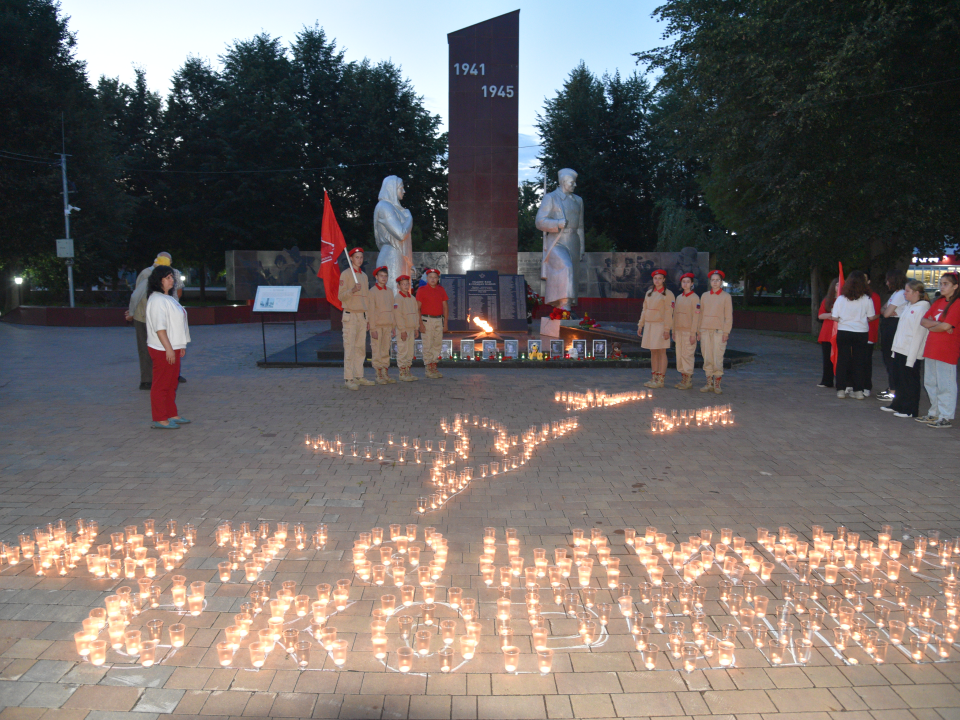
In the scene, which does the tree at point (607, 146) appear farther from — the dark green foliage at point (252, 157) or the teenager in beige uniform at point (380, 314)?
the teenager in beige uniform at point (380, 314)

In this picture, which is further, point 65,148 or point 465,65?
point 65,148

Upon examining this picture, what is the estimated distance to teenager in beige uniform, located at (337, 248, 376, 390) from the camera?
399 inches

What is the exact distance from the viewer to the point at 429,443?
7.23 metres

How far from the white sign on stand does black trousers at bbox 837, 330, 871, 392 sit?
28.8 ft

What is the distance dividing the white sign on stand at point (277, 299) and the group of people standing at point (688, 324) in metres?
6.27

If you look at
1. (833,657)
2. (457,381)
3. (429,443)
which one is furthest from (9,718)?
(457,381)

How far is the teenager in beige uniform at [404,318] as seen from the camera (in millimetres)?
10773

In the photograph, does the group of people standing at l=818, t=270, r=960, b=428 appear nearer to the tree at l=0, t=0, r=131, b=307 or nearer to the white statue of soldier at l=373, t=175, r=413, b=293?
the white statue of soldier at l=373, t=175, r=413, b=293

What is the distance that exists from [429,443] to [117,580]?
356 centimetres

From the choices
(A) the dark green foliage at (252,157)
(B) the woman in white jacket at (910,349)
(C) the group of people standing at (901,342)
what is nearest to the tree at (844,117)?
(C) the group of people standing at (901,342)

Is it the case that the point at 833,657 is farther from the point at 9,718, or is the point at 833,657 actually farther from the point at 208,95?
the point at 208,95

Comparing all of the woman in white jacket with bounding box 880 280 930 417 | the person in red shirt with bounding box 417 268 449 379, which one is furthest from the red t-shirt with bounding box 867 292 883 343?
the person in red shirt with bounding box 417 268 449 379

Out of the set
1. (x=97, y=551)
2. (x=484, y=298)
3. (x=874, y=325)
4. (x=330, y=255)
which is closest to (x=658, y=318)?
(x=874, y=325)

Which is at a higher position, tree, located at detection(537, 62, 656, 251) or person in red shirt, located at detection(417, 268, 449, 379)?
tree, located at detection(537, 62, 656, 251)
